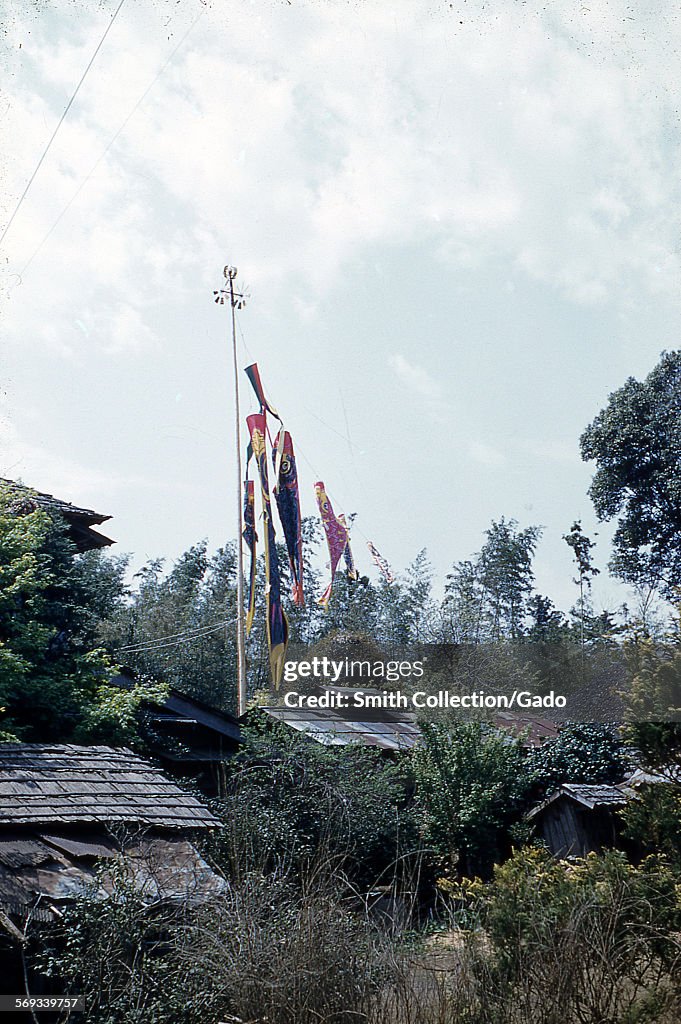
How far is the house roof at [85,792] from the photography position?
7.55m

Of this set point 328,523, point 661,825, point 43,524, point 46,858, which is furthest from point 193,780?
point 328,523

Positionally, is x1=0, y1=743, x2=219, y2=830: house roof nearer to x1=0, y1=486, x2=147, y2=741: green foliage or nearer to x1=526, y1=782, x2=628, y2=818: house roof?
x1=0, y1=486, x2=147, y2=741: green foliage

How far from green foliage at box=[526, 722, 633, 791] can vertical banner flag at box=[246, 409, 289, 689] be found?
6.69m

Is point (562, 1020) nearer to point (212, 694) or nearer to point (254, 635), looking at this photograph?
point (212, 694)

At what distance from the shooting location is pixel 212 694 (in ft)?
98.9

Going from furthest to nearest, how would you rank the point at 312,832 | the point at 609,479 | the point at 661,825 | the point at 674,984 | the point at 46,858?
the point at 609,479 < the point at 312,832 < the point at 661,825 < the point at 46,858 < the point at 674,984

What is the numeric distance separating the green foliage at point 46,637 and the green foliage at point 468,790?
5412mm

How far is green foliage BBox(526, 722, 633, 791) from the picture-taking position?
57.3ft

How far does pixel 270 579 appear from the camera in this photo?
22531 millimetres

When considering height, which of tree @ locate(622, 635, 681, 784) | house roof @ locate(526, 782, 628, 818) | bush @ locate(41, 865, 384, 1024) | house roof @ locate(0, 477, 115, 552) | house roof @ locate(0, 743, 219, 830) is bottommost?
bush @ locate(41, 865, 384, 1024)

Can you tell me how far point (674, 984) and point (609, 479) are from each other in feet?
78.4

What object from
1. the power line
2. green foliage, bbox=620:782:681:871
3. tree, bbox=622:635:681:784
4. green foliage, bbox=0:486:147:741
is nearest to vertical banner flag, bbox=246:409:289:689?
green foliage, bbox=0:486:147:741

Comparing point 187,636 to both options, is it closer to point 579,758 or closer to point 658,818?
point 579,758

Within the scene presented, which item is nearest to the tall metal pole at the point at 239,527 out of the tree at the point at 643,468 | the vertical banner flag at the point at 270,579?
the vertical banner flag at the point at 270,579
